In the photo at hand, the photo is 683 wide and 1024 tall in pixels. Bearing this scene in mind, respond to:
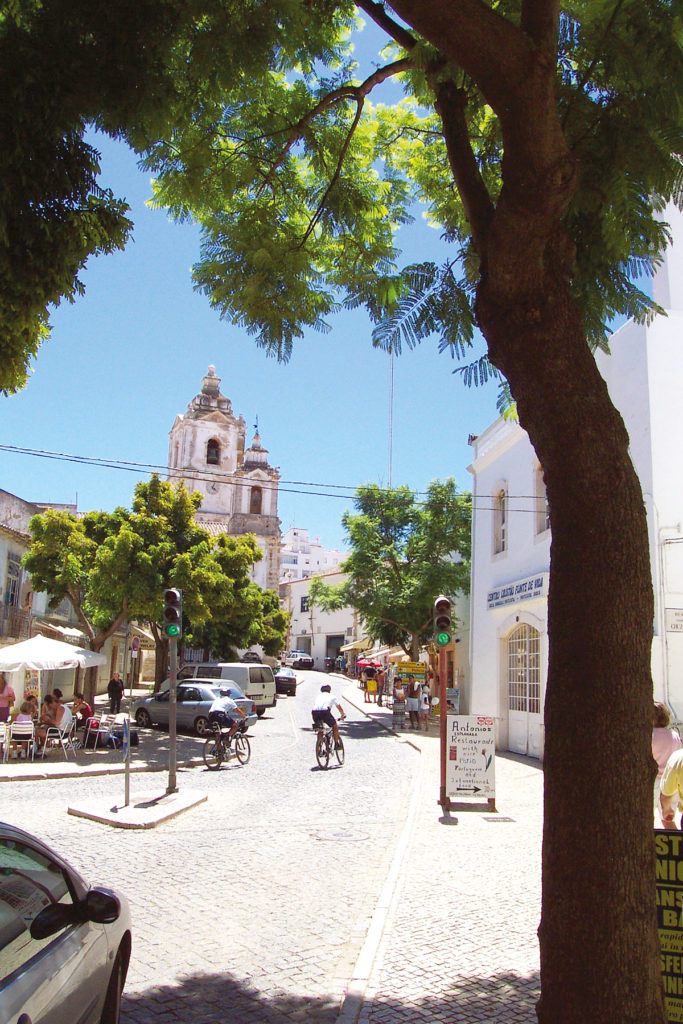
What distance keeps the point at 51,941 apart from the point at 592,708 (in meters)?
2.32

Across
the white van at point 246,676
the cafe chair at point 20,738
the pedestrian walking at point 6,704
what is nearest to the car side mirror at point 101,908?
the cafe chair at point 20,738

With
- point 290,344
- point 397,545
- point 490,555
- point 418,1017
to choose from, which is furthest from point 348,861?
point 397,545

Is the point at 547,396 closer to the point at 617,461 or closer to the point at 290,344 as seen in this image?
the point at 617,461

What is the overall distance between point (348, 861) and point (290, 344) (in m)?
5.34

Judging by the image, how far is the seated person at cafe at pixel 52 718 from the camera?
55.9 ft

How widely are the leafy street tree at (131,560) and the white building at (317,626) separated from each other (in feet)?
172

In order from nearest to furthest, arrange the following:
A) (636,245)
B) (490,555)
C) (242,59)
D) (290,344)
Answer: (636,245), (242,59), (290,344), (490,555)

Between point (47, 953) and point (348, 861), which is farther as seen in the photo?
point (348, 861)

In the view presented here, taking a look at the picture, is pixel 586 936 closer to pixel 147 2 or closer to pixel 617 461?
pixel 617 461

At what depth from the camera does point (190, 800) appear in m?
11.9

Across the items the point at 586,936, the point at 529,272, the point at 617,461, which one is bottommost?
the point at 586,936

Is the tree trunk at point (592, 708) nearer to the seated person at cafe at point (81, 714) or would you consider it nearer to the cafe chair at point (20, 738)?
the cafe chair at point (20, 738)

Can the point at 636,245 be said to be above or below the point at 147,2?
below

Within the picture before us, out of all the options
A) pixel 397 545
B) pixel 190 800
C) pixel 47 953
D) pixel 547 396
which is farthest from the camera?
pixel 397 545
